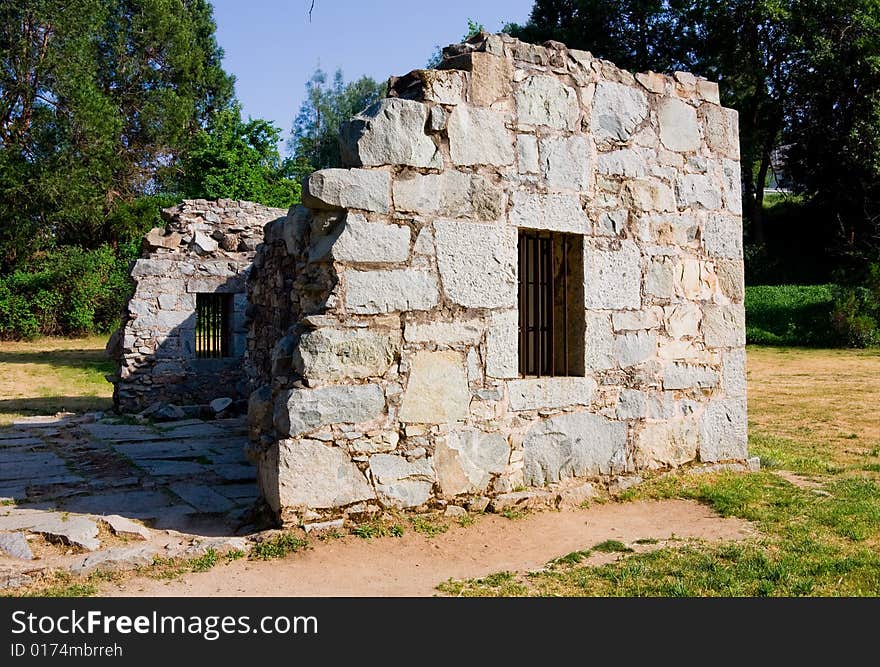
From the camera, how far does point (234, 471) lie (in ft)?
23.3

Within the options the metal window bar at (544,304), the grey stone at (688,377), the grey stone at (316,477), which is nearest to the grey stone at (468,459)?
the grey stone at (316,477)

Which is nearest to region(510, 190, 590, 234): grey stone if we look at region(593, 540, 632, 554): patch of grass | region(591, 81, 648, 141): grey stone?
region(591, 81, 648, 141): grey stone

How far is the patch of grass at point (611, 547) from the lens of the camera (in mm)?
4801

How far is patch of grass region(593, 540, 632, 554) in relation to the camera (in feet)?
15.8

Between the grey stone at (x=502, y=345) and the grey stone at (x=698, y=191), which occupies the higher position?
the grey stone at (x=698, y=191)

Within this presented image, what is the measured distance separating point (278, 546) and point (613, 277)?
336 cm

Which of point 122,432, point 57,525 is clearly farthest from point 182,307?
point 57,525

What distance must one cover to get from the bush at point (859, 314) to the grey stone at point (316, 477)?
18.7m

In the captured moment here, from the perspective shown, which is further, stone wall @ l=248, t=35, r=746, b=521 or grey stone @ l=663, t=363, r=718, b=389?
grey stone @ l=663, t=363, r=718, b=389

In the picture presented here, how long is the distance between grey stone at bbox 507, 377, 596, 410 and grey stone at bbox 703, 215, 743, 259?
76.3 inches

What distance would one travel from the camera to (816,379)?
14844mm

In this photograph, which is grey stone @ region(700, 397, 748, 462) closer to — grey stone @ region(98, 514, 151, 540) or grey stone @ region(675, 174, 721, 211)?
grey stone @ region(675, 174, 721, 211)

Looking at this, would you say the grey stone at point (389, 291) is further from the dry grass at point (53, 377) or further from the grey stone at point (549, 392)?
the dry grass at point (53, 377)

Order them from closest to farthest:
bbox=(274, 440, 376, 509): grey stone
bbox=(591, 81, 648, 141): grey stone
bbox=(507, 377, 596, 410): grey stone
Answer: bbox=(274, 440, 376, 509): grey stone, bbox=(507, 377, 596, 410): grey stone, bbox=(591, 81, 648, 141): grey stone
